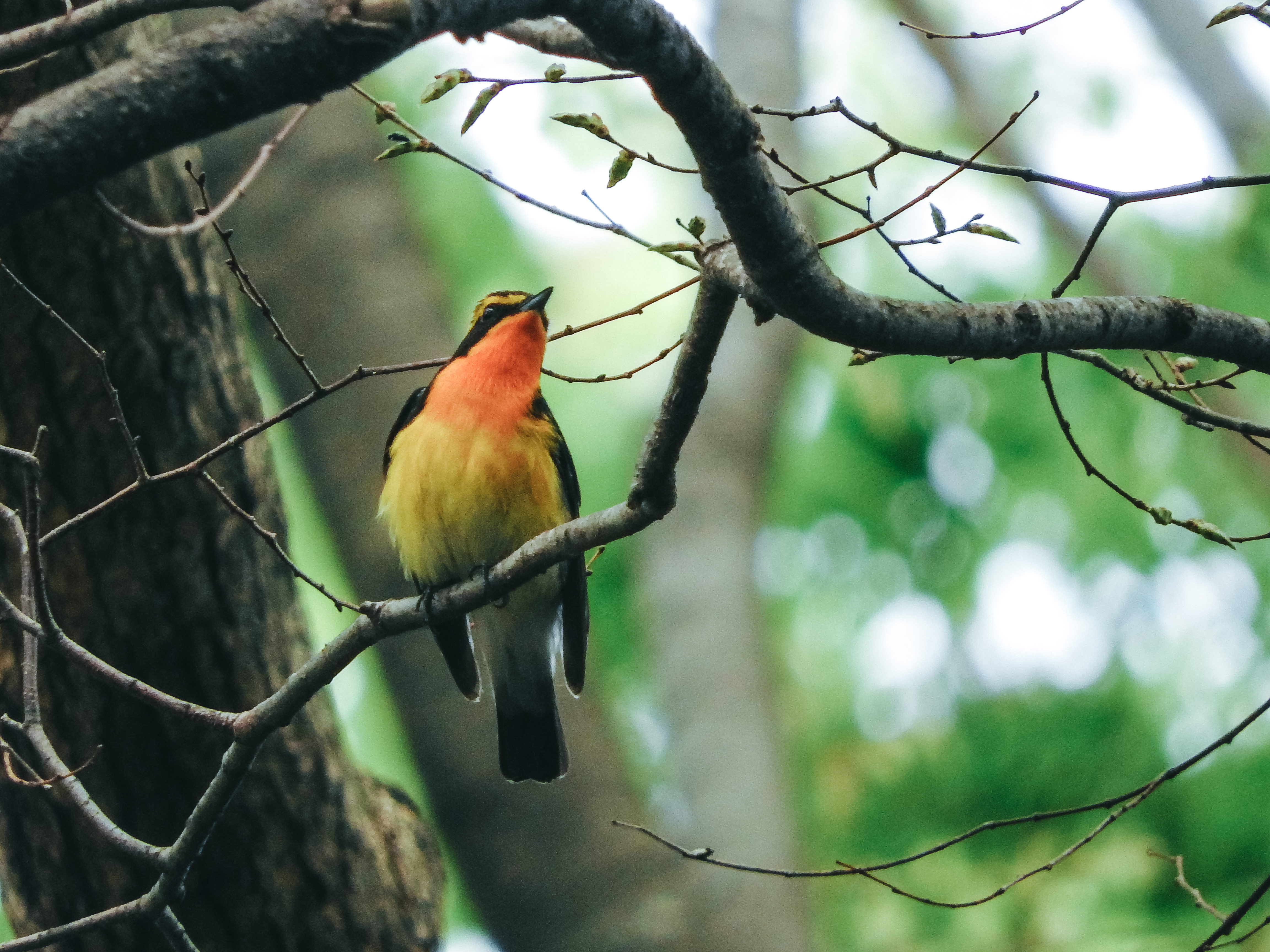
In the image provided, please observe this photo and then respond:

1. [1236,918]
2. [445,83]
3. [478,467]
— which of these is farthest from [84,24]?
[478,467]

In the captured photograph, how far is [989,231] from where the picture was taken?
8.92ft

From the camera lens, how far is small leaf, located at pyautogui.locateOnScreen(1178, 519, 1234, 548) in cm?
279

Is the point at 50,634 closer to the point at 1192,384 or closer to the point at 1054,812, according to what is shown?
the point at 1054,812

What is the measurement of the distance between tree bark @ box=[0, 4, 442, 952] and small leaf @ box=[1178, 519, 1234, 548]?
2799mm

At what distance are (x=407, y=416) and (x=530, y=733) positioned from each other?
1470mm

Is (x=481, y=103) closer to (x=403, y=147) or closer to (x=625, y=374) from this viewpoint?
(x=403, y=147)

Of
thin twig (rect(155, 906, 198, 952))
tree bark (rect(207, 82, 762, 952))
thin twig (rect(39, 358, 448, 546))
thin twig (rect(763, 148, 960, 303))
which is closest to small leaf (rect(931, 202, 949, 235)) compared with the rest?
thin twig (rect(763, 148, 960, 303))

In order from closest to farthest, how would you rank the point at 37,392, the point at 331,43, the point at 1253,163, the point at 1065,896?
the point at 331,43 < the point at 37,392 < the point at 1065,896 < the point at 1253,163

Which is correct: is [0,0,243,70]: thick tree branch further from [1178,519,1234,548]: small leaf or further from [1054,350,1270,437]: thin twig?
[1178,519,1234,548]: small leaf

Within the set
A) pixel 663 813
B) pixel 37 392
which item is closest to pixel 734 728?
pixel 663 813

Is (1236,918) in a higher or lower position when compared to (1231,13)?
lower

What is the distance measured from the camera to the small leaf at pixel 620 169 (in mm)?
2721

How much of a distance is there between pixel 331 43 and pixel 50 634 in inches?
64.3

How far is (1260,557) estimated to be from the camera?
9203 millimetres
